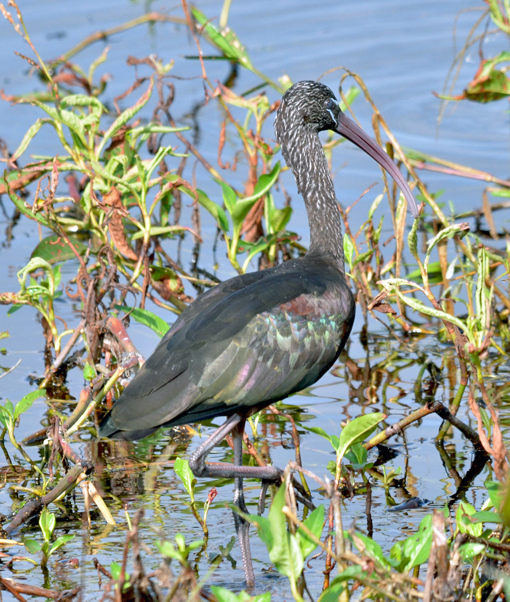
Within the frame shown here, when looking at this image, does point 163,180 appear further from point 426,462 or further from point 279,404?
point 426,462

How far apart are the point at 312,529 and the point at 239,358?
4.37 ft

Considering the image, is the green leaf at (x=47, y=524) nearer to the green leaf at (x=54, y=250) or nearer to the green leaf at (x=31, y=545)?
the green leaf at (x=31, y=545)

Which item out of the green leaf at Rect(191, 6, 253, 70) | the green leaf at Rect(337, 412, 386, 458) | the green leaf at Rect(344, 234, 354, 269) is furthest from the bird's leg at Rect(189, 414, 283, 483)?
the green leaf at Rect(191, 6, 253, 70)

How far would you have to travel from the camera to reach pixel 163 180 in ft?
19.7

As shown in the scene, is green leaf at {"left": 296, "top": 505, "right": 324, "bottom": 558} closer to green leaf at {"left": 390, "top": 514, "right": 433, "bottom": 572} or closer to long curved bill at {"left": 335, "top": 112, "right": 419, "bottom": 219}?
green leaf at {"left": 390, "top": 514, "right": 433, "bottom": 572}

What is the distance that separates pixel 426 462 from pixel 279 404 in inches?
38.0

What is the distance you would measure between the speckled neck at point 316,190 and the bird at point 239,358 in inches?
10.6

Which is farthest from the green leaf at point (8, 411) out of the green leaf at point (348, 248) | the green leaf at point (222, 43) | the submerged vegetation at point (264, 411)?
the green leaf at point (222, 43)

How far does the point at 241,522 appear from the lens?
4.12 metres

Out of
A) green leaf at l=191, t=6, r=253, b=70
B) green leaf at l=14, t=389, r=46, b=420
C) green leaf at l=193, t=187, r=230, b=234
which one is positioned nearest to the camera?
green leaf at l=14, t=389, r=46, b=420

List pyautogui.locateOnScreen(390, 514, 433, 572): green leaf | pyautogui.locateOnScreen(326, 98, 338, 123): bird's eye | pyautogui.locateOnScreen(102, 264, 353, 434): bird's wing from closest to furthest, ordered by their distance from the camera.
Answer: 1. pyautogui.locateOnScreen(390, 514, 433, 572): green leaf
2. pyautogui.locateOnScreen(102, 264, 353, 434): bird's wing
3. pyautogui.locateOnScreen(326, 98, 338, 123): bird's eye

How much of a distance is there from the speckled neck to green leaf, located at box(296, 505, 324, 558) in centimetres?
220

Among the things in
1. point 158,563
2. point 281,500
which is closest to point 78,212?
point 158,563

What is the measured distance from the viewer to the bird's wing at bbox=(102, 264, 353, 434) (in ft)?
13.5
